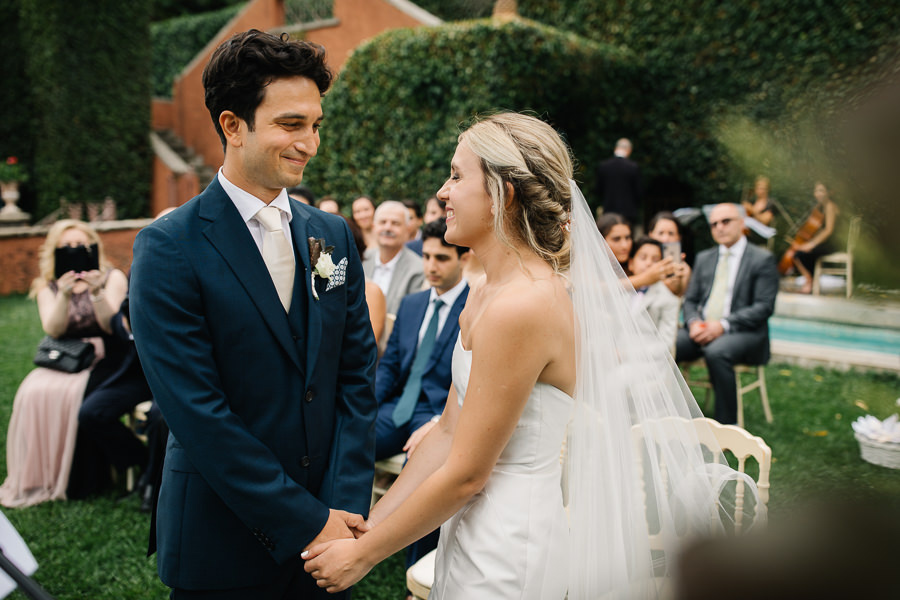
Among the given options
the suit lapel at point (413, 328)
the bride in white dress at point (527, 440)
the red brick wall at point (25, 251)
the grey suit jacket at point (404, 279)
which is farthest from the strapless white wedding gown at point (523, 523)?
the red brick wall at point (25, 251)

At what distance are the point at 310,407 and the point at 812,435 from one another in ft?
15.6

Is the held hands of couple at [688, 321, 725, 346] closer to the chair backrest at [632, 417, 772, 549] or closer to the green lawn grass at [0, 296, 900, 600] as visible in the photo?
the green lawn grass at [0, 296, 900, 600]

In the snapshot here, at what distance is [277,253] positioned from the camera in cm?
183

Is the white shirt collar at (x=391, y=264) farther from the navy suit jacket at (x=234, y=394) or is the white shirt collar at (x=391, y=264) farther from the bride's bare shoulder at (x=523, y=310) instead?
the bride's bare shoulder at (x=523, y=310)

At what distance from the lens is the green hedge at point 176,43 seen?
63.8 feet

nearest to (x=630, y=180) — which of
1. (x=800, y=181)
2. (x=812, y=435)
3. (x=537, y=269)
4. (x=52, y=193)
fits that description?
(x=812, y=435)

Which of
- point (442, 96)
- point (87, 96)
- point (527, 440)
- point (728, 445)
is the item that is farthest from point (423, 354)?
point (87, 96)

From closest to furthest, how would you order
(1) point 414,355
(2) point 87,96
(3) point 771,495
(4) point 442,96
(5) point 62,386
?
(3) point 771,495
(1) point 414,355
(5) point 62,386
(4) point 442,96
(2) point 87,96

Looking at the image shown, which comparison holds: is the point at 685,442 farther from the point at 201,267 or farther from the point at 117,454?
the point at 117,454

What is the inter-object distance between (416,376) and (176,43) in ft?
66.4

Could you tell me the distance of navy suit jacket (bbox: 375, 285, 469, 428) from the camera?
3578mm

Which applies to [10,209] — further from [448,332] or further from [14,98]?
[448,332]

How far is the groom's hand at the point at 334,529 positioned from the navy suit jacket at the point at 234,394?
28 mm

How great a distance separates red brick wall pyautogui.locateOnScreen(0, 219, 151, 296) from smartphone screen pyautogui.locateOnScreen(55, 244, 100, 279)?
778cm
